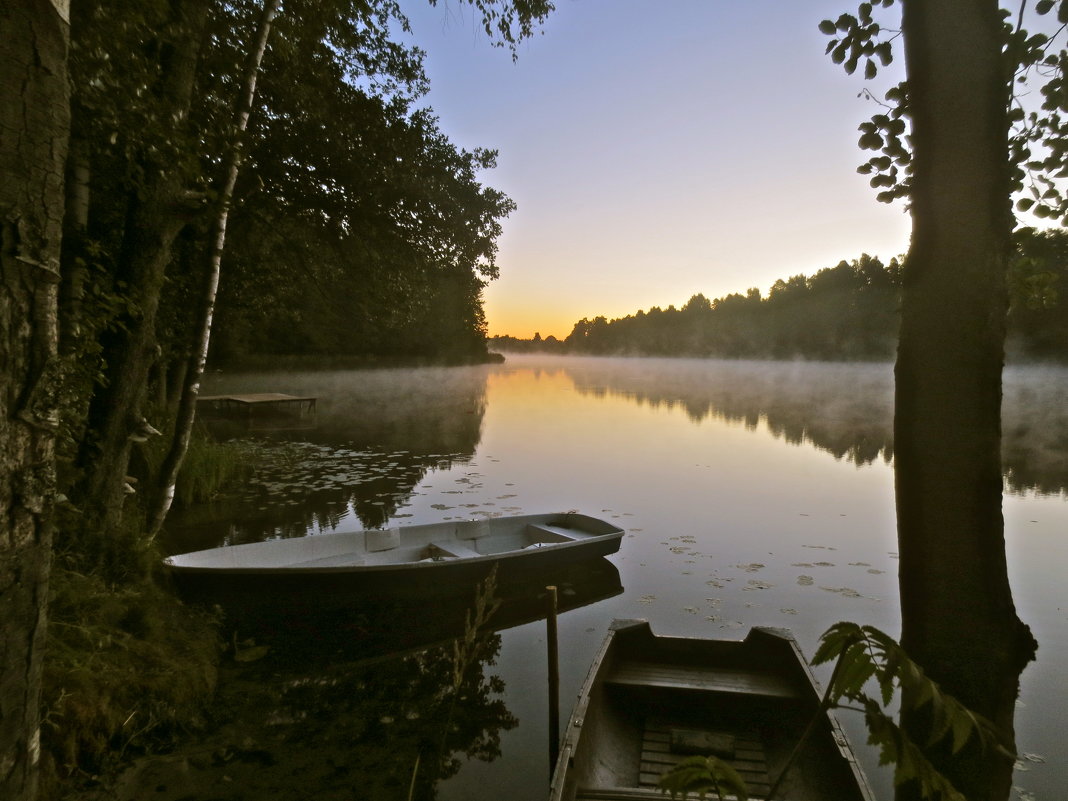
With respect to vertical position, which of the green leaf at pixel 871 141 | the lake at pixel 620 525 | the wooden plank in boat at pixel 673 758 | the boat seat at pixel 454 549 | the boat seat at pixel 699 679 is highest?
the green leaf at pixel 871 141

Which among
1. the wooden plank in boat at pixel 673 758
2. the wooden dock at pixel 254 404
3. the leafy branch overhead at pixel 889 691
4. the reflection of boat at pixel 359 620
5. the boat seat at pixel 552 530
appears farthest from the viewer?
the wooden dock at pixel 254 404

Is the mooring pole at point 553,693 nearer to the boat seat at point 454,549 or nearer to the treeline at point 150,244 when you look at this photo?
the treeline at point 150,244

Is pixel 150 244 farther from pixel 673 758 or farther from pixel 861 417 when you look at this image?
pixel 861 417

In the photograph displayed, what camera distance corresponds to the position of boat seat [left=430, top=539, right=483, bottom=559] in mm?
8555

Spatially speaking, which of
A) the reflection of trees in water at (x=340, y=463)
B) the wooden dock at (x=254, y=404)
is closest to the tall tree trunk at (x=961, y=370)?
the reflection of trees in water at (x=340, y=463)

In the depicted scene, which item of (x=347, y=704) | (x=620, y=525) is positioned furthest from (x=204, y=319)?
(x=620, y=525)

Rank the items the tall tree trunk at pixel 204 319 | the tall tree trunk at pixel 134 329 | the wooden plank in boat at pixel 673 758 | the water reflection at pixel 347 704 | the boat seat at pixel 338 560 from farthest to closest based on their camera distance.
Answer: the boat seat at pixel 338 560 < the tall tree trunk at pixel 204 319 < the tall tree trunk at pixel 134 329 < the water reflection at pixel 347 704 < the wooden plank in boat at pixel 673 758

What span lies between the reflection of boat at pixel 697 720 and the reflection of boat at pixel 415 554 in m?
2.70

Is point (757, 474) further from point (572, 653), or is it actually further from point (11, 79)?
point (11, 79)

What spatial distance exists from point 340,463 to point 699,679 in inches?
519

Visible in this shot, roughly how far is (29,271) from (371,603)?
6.16 meters

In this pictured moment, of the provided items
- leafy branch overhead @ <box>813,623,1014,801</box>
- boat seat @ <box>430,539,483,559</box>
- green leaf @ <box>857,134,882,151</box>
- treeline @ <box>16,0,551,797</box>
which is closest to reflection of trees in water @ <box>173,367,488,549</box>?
treeline @ <box>16,0,551,797</box>

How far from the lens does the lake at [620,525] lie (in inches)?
209

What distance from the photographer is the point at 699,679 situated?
5.19 m
